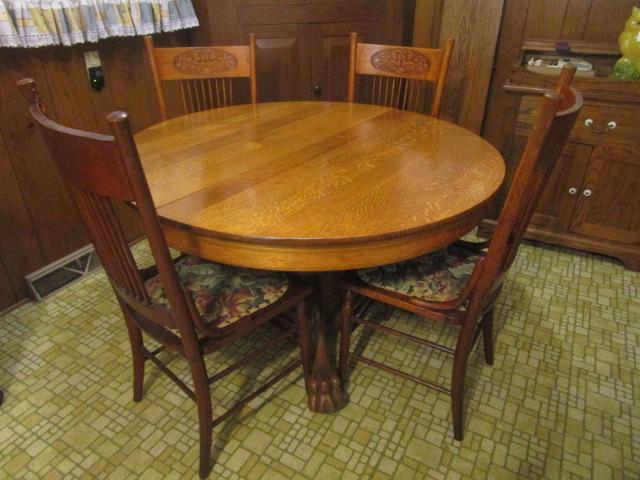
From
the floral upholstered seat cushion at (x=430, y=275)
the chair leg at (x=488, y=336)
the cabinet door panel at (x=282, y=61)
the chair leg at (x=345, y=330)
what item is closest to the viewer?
the floral upholstered seat cushion at (x=430, y=275)

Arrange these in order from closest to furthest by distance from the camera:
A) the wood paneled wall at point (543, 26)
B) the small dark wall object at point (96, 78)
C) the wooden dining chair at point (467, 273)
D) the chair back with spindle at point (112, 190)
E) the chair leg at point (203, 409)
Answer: the chair back with spindle at point (112, 190), the wooden dining chair at point (467, 273), the chair leg at point (203, 409), the small dark wall object at point (96, 78), the wood paneled wall at point (543, 26)

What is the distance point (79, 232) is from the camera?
7.11 feet

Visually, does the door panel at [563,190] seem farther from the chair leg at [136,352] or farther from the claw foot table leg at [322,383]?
the chair leg at [136,352]

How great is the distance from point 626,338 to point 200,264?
5.50 ft

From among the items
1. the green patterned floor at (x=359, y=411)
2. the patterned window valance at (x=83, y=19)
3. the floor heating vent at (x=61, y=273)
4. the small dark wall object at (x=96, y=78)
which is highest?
the patterned window valance at (x=83, y=19)

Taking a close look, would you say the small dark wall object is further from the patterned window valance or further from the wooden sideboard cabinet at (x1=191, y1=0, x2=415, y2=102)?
the wooden sideboard cabinet at (x1=191, y1=0, x2=415, y2=102)

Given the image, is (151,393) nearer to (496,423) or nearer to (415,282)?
(415,282)

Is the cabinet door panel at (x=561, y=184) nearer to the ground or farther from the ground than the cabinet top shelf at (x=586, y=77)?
nearer to the ground

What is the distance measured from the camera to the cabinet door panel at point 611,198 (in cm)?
198

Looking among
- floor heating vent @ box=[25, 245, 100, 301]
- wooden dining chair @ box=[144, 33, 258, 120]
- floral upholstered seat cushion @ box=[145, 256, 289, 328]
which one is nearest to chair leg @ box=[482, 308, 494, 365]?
floral upholstered seat cushion @ box=[145, 256, 289, 328]

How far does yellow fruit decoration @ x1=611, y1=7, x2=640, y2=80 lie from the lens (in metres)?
1.85

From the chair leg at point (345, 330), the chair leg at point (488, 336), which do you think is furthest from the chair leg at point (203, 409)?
the chair leg at point (488, 336)

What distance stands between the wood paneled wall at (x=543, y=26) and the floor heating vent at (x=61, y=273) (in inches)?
85.2

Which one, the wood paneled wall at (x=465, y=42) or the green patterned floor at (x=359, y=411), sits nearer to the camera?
the green patterned floor at (x=359, y=411)
